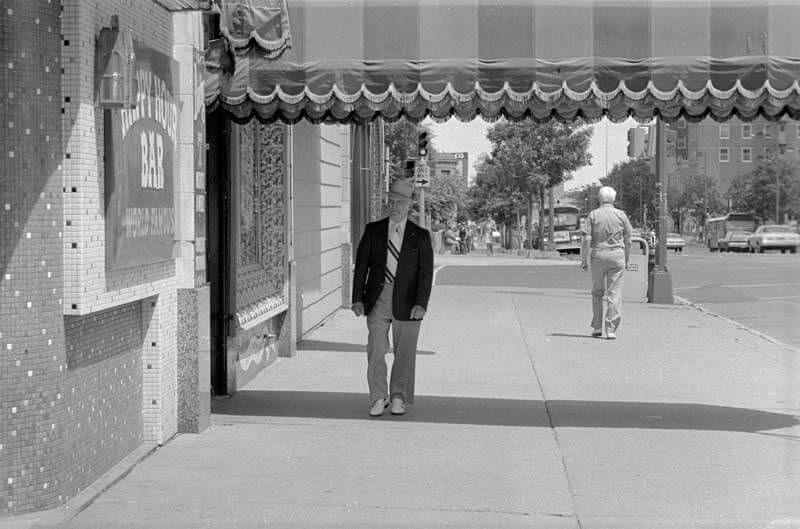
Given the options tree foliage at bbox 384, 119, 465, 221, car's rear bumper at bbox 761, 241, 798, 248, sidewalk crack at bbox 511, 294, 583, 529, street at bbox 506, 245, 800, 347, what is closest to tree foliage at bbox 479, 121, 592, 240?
tree foliage at bbox 384, 119, 465, 221

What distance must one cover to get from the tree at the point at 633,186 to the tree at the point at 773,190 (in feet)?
83.6

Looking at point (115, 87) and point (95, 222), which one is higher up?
point (115, 87)

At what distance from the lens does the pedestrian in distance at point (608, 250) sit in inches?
574

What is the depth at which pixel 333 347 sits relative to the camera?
46.4ft

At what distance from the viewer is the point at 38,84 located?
230 inches

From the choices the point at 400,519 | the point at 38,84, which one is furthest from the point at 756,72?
the point at 38,84

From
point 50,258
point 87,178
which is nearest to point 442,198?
point 87,178

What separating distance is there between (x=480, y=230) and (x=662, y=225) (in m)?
118

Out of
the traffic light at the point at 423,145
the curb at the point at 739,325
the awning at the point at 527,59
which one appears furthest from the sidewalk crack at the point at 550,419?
the traffic light at the point at 423,145

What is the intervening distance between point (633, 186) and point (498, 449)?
371ft

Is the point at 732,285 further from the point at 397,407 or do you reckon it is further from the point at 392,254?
the point at 392,254

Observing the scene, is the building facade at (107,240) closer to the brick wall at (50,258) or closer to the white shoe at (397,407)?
the brick wall at (50,258)

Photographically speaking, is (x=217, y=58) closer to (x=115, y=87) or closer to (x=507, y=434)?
(x=115, y=87)

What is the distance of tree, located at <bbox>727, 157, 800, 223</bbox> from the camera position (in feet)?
253
